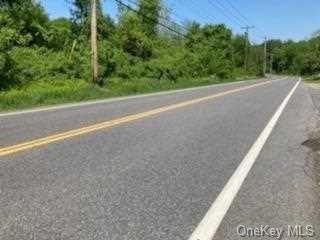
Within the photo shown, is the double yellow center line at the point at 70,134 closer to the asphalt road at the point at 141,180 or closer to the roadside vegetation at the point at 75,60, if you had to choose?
the asphalt road at the point at 141,180

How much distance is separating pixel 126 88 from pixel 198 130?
21.8 meters

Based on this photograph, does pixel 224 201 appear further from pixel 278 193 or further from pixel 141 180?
pixel 141 180

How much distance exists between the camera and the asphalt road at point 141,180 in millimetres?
5238

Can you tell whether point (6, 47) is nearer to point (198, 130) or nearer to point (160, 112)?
point (160, 112)

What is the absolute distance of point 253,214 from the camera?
5777mm

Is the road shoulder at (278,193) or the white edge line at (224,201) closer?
the white edge line at (224,201)

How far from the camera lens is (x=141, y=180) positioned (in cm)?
711

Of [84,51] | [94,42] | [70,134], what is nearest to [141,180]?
[70,134]

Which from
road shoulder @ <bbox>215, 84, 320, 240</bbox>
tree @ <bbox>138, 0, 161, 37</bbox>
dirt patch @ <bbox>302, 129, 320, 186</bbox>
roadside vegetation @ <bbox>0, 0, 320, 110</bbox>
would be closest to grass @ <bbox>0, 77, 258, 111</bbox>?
roadside vegetation @ <bbox>0, 0, 320, 110</bbox>

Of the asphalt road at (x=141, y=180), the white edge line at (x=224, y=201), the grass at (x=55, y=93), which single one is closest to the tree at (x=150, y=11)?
the grass at (x=55, y=93)

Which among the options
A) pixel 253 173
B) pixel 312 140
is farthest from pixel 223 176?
pixel 312 140

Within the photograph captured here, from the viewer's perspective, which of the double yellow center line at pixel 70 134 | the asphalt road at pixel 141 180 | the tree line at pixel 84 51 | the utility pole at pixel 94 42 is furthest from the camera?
the tree line at pixel 84 51

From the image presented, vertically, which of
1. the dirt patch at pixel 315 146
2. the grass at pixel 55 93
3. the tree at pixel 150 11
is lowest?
the grass at pixel 55 93

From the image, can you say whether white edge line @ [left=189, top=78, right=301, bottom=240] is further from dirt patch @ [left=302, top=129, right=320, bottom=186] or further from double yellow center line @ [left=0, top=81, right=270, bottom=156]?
double yellow center line @ [left=0, top=81, right=270, bottom=156]
